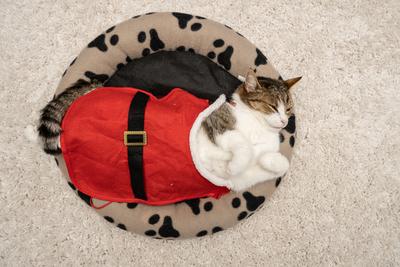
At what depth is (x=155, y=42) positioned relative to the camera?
1.39 metres

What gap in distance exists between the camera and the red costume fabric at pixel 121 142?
A: 107 centimetres

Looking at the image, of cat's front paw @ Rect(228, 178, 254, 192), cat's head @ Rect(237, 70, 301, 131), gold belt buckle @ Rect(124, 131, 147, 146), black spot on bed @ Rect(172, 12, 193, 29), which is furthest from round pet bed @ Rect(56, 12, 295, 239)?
gold belt buckle @ Rect(124, 131, 147, 146)

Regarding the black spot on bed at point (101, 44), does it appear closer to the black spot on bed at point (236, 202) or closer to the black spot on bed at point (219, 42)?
the black spot on bed at point (219, 42)

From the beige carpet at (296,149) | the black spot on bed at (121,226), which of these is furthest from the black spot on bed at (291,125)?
the black spot on bed at (121,226)

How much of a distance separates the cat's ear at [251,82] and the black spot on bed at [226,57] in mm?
289

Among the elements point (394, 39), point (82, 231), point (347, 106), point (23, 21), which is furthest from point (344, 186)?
point (23, 21)

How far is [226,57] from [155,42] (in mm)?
305

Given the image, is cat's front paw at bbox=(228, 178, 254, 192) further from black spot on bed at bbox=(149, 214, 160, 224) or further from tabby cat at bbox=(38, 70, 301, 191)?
black spot on bed at bbox=(149, 214, 160, 224)

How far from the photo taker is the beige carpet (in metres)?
1.44

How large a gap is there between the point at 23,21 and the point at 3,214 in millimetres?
893

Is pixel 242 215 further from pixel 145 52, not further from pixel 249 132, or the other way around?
pixel 145 52

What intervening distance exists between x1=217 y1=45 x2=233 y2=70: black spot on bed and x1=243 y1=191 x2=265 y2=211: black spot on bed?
54cm

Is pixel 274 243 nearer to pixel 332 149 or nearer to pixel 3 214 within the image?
pixel 332 149

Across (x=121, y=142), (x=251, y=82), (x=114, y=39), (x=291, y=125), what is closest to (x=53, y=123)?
(x=121, y=142)
